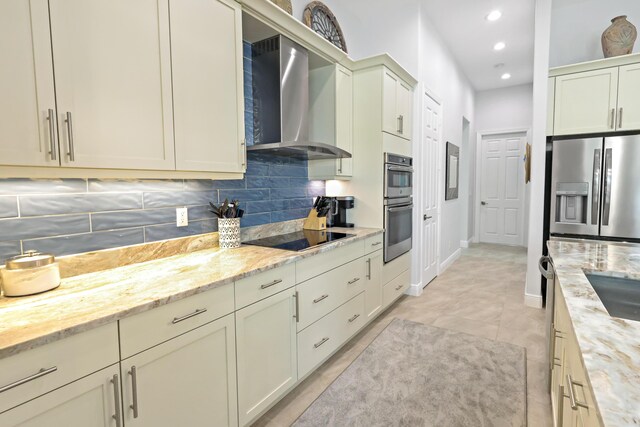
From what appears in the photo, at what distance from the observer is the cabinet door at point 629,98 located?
2973 mm

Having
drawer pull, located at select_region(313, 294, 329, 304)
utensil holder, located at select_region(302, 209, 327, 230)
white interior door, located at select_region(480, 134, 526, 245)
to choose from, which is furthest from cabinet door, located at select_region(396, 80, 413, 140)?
white interior door, located at select_region(480, 134, 526, 245)

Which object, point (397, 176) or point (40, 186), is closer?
point (40, 186)

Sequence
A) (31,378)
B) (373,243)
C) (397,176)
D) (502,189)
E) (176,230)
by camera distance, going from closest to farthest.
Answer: (31,378) → (176,230) → (373,243) → (397,176) → (502,189)

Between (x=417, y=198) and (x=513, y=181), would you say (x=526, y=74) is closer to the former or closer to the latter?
(x=513, y=181)

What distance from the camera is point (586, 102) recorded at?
3.15m

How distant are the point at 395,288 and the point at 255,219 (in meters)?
1.70

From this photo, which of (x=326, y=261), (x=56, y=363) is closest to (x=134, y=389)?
(x=56, y=363)

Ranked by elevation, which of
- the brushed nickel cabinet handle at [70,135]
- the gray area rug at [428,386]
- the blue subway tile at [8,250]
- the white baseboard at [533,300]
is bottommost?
the gray area rug at [428,386]

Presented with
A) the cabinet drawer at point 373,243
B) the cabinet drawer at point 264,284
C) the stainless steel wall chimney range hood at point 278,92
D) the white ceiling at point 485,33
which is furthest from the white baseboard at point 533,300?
the white ceiling at point 485,33

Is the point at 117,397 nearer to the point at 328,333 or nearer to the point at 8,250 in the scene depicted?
the point at 8,250

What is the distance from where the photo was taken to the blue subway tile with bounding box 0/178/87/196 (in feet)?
4.33

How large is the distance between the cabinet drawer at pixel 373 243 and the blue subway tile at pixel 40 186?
1.98 m

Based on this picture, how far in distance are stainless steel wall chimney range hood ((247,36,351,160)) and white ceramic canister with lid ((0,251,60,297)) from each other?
1.31m

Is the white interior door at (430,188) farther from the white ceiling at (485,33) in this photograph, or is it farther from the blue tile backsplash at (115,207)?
the blue tile backsplash at (115,207)
